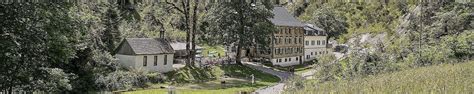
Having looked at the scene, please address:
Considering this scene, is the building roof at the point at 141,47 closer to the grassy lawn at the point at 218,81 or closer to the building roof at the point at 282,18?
the grassy lawn at the point at 218,81

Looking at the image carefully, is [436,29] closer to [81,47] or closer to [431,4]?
[431,4]

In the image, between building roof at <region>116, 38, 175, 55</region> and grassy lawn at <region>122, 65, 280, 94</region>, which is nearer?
grassy lawn at <region>122, 65, 280, 94</region>

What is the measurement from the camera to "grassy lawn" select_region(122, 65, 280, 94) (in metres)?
42.3

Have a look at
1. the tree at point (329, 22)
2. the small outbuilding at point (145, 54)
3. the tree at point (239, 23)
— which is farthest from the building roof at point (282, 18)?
the small outbuilding at point (145, 54)

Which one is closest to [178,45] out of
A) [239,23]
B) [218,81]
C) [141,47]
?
[239,23]

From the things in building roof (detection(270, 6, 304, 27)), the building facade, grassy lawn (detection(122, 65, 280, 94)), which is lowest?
grassy lawn (detection(122, 65, 280, 94))

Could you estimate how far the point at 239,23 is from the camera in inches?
2409

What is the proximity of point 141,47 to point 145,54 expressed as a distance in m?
0.91

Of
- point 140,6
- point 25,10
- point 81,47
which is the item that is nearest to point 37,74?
point 25,10

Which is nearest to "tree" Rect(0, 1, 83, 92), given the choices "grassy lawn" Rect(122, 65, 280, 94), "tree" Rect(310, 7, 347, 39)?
"grassy lawn" Rect(122, 65, 280, 94)

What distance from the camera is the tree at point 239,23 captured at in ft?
199

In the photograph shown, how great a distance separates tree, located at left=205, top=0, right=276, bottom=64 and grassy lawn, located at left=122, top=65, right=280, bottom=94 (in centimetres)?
365

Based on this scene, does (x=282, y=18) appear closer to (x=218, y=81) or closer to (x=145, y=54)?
(x=218, y=81)

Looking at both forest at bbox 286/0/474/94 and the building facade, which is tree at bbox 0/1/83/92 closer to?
forest at bbox 286/0/474/94
